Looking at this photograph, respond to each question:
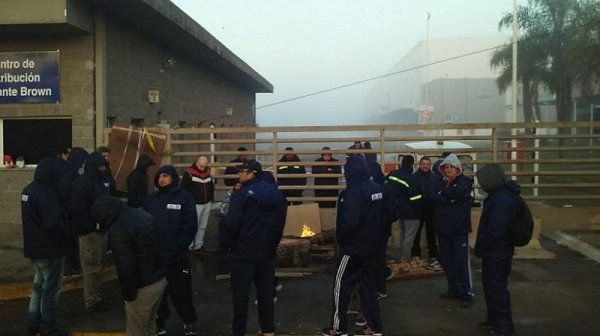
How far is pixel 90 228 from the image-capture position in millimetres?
6691

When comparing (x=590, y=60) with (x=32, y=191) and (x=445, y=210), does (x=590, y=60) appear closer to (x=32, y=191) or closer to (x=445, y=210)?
(x=445, y=210)

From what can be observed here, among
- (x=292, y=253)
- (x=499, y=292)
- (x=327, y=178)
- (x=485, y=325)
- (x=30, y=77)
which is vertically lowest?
(x=485, y=325)

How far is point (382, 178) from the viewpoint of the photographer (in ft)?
28.2

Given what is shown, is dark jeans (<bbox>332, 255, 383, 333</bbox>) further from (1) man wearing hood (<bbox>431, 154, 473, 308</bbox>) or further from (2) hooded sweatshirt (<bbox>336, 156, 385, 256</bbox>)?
(1) man wearing hood (<bbox>431, 154, 473, 308</bbox>)

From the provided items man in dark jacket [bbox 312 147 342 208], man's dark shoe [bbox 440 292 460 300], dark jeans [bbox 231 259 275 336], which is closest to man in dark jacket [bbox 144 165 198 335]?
dark jeans [bbox 231 259 275 336]

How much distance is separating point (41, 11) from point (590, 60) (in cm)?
2864

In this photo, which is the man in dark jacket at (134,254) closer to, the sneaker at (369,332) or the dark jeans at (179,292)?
the dark jeans at (179,292)

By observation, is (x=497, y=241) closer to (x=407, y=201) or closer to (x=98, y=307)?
(x=407, y=201)

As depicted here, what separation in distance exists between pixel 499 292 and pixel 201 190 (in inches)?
230

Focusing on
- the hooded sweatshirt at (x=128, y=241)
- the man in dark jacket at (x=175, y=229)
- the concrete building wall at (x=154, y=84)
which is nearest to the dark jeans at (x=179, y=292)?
the man in dark jacket at (x=175, y=229)

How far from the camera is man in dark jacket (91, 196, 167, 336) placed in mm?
4484

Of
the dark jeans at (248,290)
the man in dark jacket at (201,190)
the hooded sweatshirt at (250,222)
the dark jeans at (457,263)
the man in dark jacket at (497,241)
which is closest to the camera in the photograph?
the hooded sweatshirt at (250,222)

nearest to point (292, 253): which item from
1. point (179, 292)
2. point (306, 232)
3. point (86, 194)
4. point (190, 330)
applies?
point (306, 232)

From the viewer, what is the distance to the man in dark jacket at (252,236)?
5492 mm
